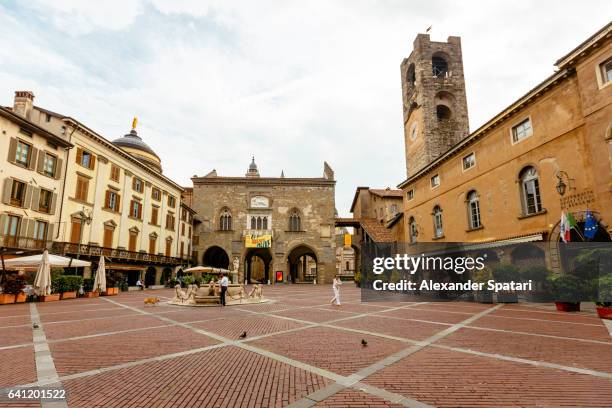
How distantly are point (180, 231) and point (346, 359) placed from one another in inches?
1415

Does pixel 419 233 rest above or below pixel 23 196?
below

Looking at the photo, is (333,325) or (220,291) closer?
(333,325)

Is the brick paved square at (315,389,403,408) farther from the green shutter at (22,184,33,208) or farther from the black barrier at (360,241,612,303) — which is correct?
the green shutter at (22,184,33,208)

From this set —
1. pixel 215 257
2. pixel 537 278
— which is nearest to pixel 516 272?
pixel 537 278

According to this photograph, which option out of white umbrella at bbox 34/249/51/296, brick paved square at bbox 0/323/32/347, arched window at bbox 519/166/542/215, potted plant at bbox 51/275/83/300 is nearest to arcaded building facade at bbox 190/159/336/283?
potted plant at bbox 51/275/83/300

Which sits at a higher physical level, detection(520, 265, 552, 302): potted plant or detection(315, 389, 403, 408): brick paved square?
detection(520, 265, 552, 302): potted plant

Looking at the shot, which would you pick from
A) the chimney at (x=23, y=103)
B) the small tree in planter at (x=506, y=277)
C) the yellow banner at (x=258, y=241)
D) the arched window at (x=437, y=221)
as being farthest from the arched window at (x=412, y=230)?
the chimney at (x=23, y=103)

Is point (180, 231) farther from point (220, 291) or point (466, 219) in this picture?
point (466, 219)

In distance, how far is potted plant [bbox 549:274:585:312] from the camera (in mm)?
10977

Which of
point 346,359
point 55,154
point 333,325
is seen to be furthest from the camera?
point 55,154

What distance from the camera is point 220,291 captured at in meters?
15.6

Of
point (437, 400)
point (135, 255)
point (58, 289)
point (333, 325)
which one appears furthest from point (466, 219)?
point (135, 255)

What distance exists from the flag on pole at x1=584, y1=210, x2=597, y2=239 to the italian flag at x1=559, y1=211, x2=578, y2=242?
A: 40cm

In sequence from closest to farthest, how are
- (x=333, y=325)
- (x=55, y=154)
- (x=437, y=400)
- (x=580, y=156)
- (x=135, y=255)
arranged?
(x=437, y=400)
(x=333, y=325)
(x=580, y=156)
(x=55, y=154)
(x=135, y=255)
